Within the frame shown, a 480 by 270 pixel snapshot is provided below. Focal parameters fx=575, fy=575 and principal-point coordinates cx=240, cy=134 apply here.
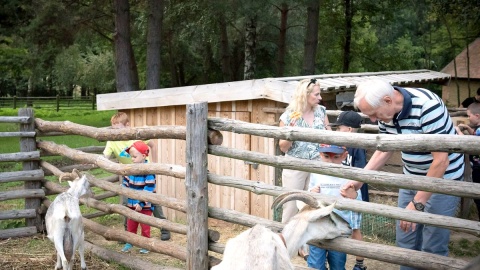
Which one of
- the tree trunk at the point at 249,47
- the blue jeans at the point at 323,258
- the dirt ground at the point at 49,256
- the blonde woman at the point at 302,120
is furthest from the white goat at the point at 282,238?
the tree trunk at the point at 249,47

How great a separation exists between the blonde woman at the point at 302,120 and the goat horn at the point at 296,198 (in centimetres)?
179

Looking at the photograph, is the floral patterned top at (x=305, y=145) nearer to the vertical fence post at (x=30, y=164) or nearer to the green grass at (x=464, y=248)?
the green grass at (x=464, y=248)

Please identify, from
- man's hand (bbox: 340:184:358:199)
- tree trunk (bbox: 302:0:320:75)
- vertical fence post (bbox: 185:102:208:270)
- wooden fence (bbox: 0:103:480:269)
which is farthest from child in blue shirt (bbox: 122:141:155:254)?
tree trunk (bbox: 302:0:320:75)

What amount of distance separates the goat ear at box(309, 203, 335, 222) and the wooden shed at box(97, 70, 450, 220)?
3681 millimetres

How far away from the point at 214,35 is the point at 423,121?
69.2ft

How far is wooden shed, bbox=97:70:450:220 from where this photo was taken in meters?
7.82

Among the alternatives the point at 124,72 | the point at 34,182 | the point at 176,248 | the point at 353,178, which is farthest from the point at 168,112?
the point at 124,72

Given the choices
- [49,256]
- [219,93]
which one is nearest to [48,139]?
[219,93]

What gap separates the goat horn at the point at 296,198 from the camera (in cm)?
377

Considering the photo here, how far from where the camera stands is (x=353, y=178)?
4004 mm

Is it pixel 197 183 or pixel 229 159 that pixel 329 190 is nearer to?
pixel 197 183

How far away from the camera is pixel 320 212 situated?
3803 mm

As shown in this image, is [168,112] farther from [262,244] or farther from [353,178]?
[262,244]

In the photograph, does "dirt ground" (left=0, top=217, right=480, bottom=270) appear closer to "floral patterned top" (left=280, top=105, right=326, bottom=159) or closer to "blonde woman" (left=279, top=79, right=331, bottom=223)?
"blonde woman" (left=279, top=79, right=331, bottom=223)
